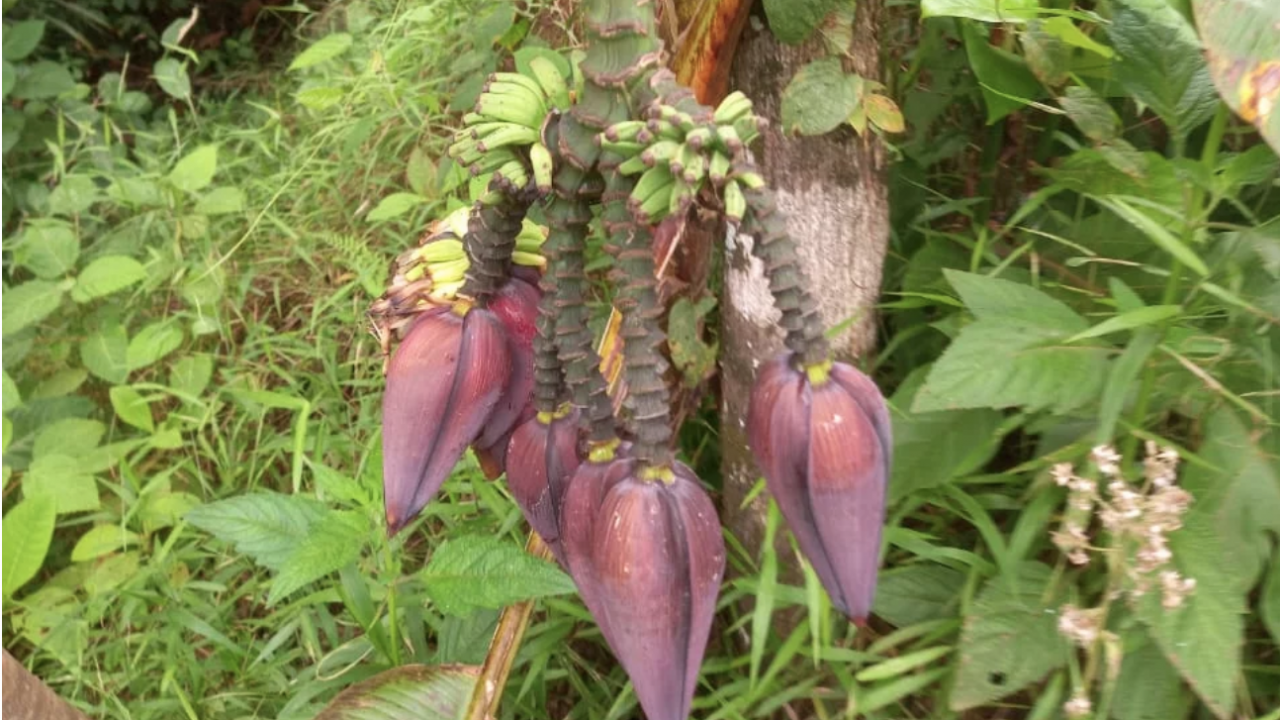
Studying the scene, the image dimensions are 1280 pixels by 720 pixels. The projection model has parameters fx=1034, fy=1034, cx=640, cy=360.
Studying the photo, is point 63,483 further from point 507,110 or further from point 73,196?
point 507,110

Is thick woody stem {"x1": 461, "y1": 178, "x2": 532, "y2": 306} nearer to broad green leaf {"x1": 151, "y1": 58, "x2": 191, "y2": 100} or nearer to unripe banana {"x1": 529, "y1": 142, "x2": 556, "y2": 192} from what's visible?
unripe banana {"x1": 529, "y1": 142, "x2": 556, "y2": 192}

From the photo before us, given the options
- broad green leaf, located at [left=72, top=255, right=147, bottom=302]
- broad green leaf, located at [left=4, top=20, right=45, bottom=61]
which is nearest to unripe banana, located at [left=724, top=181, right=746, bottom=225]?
broad green leaf, located at [left=72, top=255, right=147, bottom=302]

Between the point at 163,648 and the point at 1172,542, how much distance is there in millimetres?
1315

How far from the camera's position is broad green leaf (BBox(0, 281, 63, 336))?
1.87 metres

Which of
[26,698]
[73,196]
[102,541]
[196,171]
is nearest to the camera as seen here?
[26,698]

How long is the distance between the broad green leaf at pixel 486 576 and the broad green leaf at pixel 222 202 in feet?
3.87

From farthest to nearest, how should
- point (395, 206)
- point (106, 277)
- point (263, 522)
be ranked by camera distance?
point (106, 277) → point (395, 206) → point (263, 522)

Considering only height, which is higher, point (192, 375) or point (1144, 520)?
point (1144, 520)

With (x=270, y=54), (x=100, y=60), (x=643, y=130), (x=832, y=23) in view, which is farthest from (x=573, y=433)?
(x=100, y=60)

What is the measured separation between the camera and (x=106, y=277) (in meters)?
1.88

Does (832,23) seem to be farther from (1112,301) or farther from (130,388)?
(130,388)

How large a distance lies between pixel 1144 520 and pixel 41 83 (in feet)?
8.95

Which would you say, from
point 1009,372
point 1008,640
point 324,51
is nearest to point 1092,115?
point 1009,372

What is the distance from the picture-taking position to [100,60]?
3.52 meters
